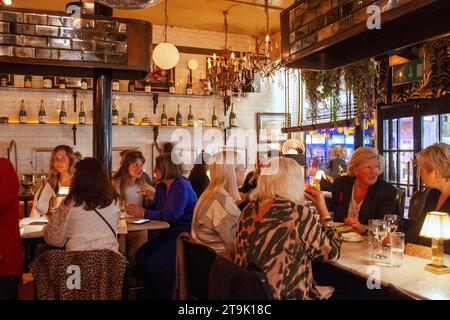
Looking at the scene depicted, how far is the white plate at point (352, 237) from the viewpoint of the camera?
10.2 ft

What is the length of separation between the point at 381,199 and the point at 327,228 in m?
1.34

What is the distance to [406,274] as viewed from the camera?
230 cm

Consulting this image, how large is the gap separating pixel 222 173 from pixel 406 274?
1446 millimetres

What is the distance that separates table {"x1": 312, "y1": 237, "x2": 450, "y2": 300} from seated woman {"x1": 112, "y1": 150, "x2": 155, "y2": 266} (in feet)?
8.51

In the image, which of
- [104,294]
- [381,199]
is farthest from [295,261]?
[381,199]

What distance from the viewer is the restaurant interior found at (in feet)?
7.66

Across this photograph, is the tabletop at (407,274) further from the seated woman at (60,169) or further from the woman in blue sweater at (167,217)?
the seated woman at (60,169)

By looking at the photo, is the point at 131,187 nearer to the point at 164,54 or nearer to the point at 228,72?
the point at 164,54

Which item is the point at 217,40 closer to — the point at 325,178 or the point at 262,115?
the point at 262,115

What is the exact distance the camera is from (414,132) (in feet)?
19.0

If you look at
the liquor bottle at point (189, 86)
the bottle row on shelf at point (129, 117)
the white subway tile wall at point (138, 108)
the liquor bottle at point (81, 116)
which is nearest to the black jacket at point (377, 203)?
the white subway tile wall at point (138, 108)

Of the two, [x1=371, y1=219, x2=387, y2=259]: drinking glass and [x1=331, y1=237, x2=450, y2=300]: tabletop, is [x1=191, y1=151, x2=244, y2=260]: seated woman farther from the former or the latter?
[x1=371, y1=219, x2=387, y2=259]: drinking glass

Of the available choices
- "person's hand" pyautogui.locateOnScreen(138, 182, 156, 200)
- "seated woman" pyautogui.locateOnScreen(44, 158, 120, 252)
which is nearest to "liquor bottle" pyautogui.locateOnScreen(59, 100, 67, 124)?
"person's hand" pyautogui.locateOnScreen(138, 182, 156, 200)

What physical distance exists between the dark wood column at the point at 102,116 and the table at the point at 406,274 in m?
2.22
